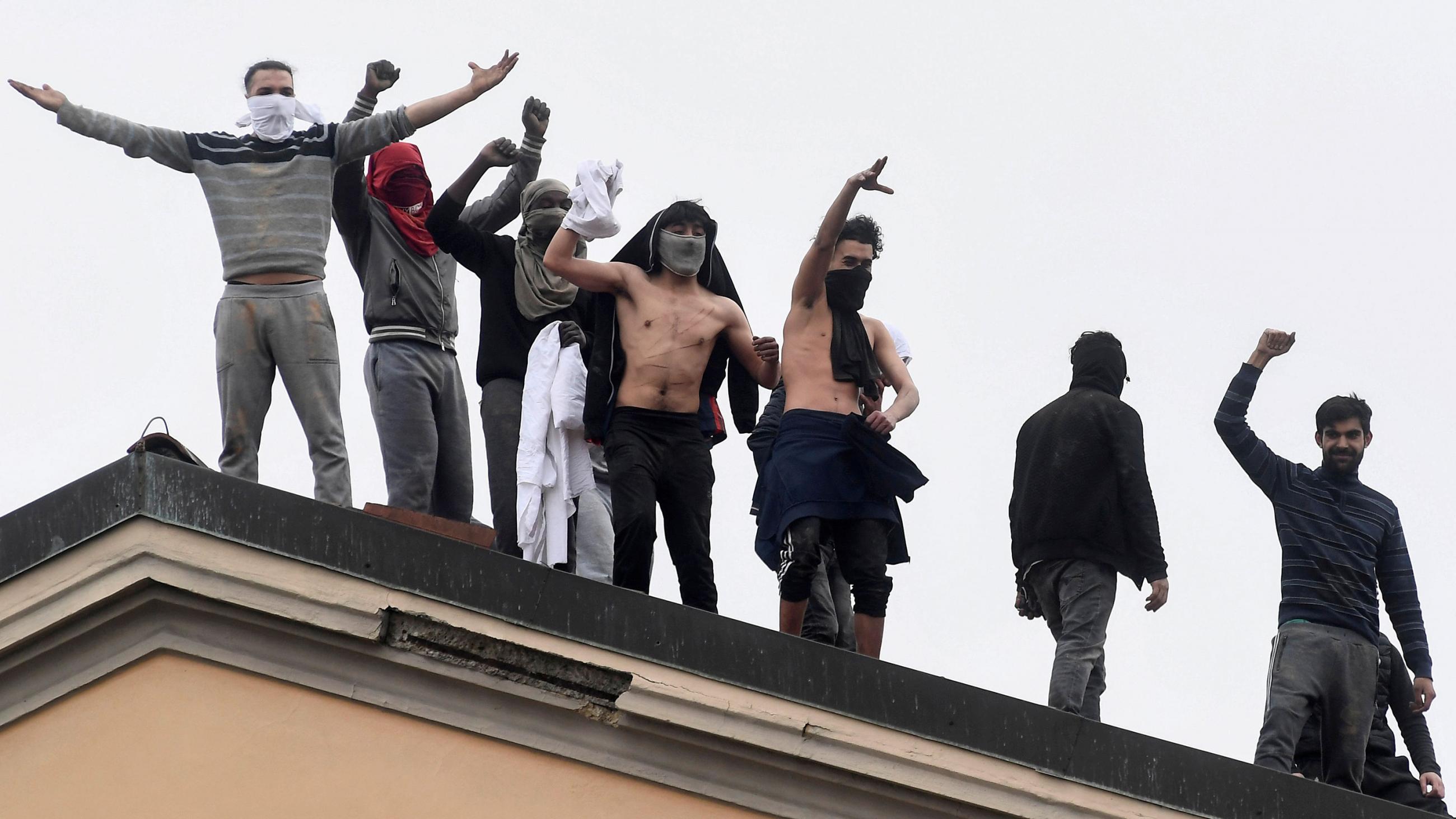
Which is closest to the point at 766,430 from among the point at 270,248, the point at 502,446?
the point at 502,446

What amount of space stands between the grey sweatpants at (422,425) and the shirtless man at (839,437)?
129 centimetres

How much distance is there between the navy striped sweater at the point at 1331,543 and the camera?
838 cm

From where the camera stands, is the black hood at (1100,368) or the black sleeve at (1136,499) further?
the black hood at (1100,368)

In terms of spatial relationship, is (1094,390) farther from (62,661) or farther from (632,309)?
(62,661)

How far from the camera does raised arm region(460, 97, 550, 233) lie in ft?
29.5

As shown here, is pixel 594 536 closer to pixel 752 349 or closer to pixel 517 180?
pixel 752 349

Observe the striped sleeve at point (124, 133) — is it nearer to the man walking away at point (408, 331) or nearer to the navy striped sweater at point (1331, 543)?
the man walking away at point (408, 331)

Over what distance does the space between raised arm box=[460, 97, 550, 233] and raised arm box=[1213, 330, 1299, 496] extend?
122 inches

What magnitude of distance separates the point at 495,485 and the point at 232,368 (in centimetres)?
120

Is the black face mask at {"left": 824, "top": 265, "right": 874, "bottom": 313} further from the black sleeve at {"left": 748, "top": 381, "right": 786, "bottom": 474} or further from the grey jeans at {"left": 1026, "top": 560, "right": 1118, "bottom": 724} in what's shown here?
the grey jeans at {"left": 1026, "top": 560, "right": 1118, "bottom": 724}

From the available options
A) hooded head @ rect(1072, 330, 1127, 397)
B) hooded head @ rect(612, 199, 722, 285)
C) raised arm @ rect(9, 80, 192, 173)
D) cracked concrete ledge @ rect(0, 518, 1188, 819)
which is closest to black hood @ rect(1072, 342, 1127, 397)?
hooded head @ rect(1072, 330, 1127, 397)

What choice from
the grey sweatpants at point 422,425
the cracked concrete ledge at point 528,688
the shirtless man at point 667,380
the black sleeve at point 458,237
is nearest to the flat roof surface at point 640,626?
the cracked concrete ledge at point 528,688

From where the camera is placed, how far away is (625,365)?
8.10 metres

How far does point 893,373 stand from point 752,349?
617 mm
